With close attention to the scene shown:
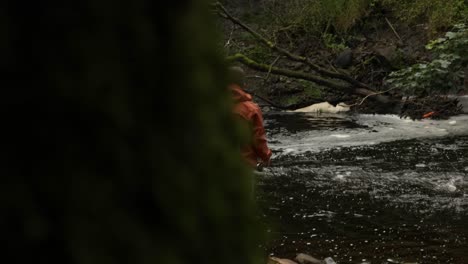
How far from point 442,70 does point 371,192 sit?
4336 mm

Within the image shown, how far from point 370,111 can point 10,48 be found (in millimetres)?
15464

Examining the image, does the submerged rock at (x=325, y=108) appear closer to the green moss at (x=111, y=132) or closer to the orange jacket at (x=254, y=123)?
the orange jacket at (x=254, y=123)

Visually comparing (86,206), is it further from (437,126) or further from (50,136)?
(437,126)

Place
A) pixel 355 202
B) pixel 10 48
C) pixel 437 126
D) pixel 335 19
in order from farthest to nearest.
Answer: pixel 335 19 → pixel 437 126 → pixel 355 202 → pixel 10 48

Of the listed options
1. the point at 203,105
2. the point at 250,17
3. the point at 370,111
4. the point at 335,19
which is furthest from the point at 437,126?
the point at 203,105

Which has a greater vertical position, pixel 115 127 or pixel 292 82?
pixel 115 127

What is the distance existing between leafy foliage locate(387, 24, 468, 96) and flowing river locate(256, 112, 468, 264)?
0.89 meters

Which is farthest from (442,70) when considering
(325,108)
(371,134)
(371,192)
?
(325,108)

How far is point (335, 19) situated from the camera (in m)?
20.1

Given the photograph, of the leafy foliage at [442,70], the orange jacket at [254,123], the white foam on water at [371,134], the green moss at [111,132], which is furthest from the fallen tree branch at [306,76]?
the green moss at [111,132]

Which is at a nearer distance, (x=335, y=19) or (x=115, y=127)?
(x=115, y=127)

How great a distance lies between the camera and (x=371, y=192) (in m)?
8.65

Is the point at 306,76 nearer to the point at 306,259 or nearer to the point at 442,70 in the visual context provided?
the point at 442,70

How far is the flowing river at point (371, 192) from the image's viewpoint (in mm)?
6559
